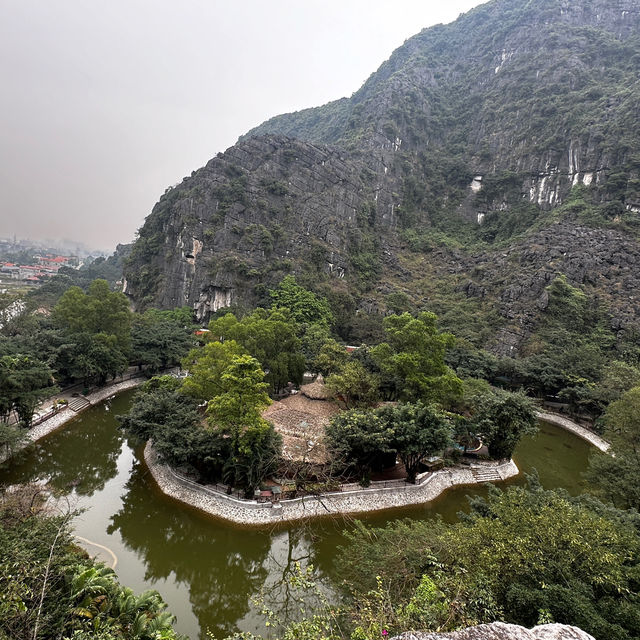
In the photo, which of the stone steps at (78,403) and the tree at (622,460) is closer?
the tree at (622,460)

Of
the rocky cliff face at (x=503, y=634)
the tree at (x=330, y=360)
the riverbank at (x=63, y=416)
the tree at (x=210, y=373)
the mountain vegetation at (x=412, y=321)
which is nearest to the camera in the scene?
the rocky cliff face at (x=503, y=634)

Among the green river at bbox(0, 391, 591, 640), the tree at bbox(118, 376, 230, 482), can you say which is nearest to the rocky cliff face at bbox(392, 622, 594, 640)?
the green river at bbox(0, 391, 591, 640)

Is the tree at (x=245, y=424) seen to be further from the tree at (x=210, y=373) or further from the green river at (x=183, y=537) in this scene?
the tree at (x=210, y=373)

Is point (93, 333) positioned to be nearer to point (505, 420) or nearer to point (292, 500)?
point (292, 500)

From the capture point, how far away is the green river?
9883 mm

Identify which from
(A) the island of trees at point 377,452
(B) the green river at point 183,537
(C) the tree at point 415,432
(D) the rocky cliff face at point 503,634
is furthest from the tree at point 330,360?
(D) the rocky cliff face at point 503,634

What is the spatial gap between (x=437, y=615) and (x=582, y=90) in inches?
3041

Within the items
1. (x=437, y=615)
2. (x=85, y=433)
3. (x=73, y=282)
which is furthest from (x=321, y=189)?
(x=437, y=615)

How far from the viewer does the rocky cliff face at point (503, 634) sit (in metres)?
3.23

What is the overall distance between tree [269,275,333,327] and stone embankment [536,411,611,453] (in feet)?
A: 71.4

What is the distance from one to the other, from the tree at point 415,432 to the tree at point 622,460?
649 cm

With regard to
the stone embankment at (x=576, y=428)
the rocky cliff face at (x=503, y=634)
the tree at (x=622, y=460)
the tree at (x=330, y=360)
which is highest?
Result: the rocky cliff face at (x=503, y=634)

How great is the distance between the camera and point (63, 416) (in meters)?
20.4

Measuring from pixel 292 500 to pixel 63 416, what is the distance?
637 inches
